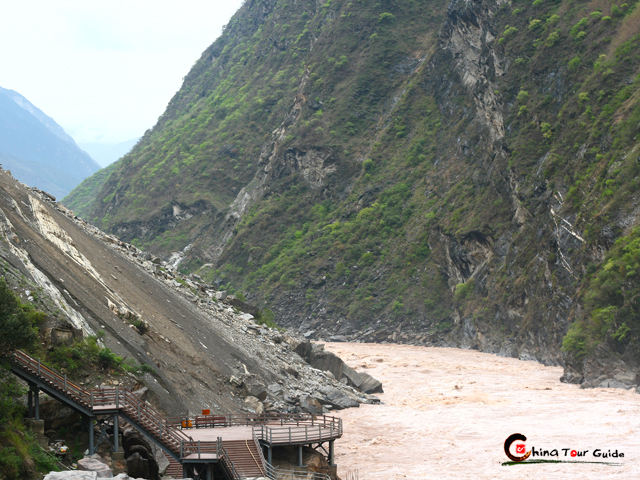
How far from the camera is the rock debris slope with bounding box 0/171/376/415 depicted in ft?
90.1

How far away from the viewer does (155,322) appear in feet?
113

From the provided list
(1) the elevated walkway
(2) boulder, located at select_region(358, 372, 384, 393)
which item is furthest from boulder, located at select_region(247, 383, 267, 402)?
(2) boulder, located at select_region(358, 372, 384, 393)

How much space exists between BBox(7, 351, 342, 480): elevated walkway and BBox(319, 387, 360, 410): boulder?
1613 centimetres

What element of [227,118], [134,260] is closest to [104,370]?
[134,260]

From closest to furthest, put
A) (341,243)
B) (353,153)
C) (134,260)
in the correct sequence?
1. (134,260)
2. (341,243)
3. (353,153)

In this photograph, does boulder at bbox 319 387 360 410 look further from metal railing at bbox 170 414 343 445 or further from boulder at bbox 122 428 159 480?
boulder at bbox 122 428 159 480

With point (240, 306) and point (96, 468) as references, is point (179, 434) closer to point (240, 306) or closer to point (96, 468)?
point (96, 468)

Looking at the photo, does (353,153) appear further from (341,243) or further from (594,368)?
(594,368)

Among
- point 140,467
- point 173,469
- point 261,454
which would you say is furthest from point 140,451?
point 261,454

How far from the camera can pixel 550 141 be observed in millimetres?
82062

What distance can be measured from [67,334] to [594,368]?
4223cm

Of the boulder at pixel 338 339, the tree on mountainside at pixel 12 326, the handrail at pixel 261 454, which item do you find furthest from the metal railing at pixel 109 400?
the boulder at pixel 338 339

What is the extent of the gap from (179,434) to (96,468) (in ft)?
19.2

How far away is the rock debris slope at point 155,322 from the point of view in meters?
27.5
